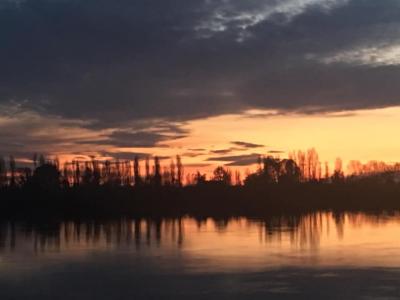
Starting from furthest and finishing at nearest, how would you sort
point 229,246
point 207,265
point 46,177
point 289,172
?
1. point 289,172
2. point 46,177
3. point 229,246
4. point 207,265

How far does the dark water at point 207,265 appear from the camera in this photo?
1606cm

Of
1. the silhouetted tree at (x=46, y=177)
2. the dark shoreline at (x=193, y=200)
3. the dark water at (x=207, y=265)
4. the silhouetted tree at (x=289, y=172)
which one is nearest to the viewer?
the dark water at (x=207, y=265)

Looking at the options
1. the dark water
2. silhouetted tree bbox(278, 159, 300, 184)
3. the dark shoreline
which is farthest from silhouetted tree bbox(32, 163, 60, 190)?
the dark water

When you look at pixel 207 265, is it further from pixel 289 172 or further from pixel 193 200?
pixel 289 172

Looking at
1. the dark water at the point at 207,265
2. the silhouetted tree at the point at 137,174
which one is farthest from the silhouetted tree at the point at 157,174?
the dark water at the point at 207,265

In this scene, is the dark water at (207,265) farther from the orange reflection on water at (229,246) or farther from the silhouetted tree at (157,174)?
the silhouetted tree at (157,174)

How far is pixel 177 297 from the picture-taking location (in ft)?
50.6

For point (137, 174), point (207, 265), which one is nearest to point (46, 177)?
point (137, 174)

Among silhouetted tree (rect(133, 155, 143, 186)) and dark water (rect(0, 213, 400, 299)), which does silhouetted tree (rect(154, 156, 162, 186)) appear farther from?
dark water (rect(0, 213, 400, 299))

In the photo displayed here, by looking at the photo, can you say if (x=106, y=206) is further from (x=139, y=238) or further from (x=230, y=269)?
(x=230, y=269)

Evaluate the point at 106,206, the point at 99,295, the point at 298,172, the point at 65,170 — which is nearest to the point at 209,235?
the point at 99,295

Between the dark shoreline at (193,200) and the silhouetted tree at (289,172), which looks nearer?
the dark shoreline at (193,200)

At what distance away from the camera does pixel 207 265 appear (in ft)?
68.1

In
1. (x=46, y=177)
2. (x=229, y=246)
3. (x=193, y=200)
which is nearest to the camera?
(x=229, y=246)
